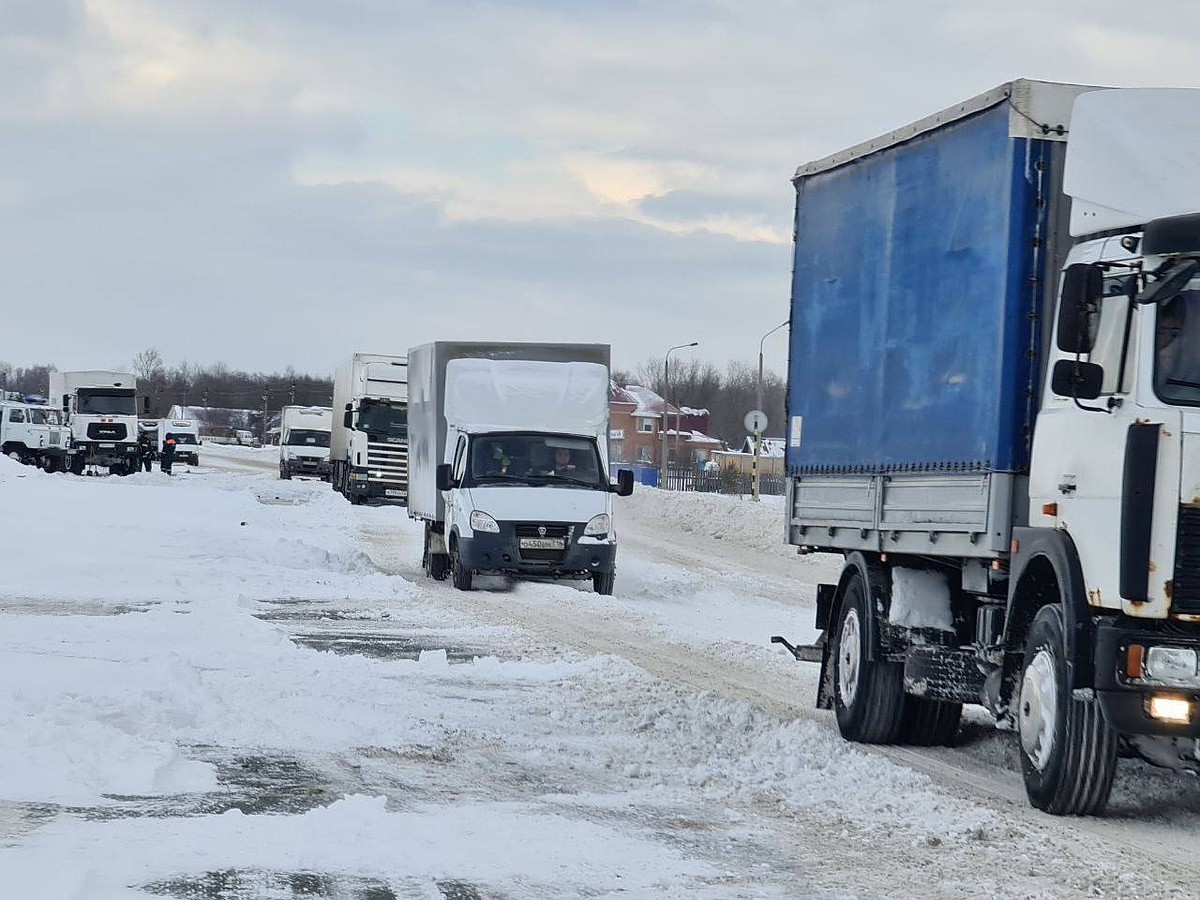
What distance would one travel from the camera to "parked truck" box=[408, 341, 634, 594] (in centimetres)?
2172

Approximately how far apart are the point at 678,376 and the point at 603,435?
154 m

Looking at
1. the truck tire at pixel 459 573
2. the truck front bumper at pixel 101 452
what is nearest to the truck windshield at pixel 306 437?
the truck front bumper at pixel 101 452

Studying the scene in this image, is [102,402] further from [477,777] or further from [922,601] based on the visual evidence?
[477,777]

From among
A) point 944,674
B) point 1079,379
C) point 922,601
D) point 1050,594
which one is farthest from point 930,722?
point 1079,379

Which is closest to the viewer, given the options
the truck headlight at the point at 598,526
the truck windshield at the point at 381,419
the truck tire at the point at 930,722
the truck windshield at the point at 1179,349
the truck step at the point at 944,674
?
the truck windshield at the point at 1179,349

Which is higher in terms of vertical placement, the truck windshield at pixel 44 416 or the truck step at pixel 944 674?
the truck windshield at pixel 44 416

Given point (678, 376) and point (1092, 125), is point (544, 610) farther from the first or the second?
point (678, 376)

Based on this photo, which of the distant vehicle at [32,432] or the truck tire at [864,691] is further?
the distant vehicle at [32,432]

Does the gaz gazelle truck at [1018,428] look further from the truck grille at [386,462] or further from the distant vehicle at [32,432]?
the distant vehicle at [32,432]

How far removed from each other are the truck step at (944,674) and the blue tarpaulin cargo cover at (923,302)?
1079 mm

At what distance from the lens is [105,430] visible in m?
61.9

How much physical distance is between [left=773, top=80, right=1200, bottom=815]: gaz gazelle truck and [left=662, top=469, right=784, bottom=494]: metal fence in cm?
5352

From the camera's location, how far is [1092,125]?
26.8 ft

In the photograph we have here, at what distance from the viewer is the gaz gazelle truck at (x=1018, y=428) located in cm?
734
